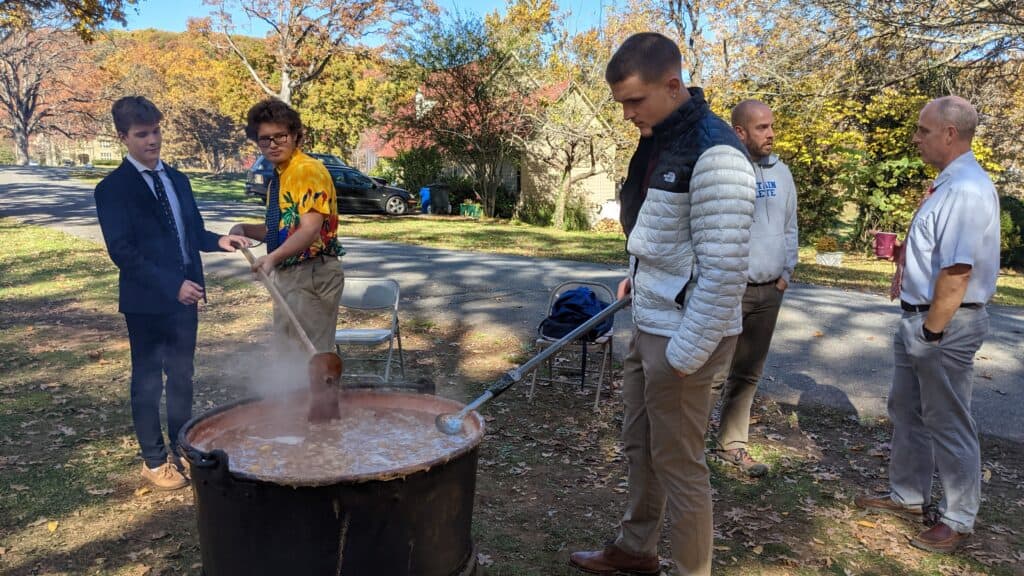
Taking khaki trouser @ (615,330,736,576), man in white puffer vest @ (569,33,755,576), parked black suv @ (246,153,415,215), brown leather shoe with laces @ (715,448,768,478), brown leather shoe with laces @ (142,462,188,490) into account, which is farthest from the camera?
parked black suv @ (246,153,415,215)

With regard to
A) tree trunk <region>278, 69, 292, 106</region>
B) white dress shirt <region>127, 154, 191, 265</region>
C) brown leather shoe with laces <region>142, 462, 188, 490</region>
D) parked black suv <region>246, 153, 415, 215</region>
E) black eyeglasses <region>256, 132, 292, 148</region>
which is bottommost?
brown leather shoe with laces <region>142, 462, 188, 490</region>

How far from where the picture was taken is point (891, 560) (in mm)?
3434

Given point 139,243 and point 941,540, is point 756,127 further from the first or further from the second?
point 139,243

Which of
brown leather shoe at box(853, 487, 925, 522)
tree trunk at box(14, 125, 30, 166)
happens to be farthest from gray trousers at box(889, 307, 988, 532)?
tree trunk at box(14, 125, 30, 166)

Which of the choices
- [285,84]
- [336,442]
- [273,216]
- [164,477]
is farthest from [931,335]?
[285,84]

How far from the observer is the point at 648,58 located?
2.35m

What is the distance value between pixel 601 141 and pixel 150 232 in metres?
18.5

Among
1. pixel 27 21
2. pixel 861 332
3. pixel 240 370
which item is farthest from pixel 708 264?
pixel 27 21

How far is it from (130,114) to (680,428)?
2970 mm

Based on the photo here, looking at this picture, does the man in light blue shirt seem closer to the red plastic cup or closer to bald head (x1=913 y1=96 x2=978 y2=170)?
bald head (x1=913 y1=96 x2=978 y2=170)

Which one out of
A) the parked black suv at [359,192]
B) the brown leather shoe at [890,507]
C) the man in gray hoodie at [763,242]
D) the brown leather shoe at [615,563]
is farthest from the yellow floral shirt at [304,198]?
the parked black suv at [359,192]

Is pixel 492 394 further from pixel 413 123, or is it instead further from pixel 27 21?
pixel 413 123

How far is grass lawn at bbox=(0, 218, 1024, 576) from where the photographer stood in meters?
3.39

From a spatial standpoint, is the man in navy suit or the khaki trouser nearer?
the khaki trouser
